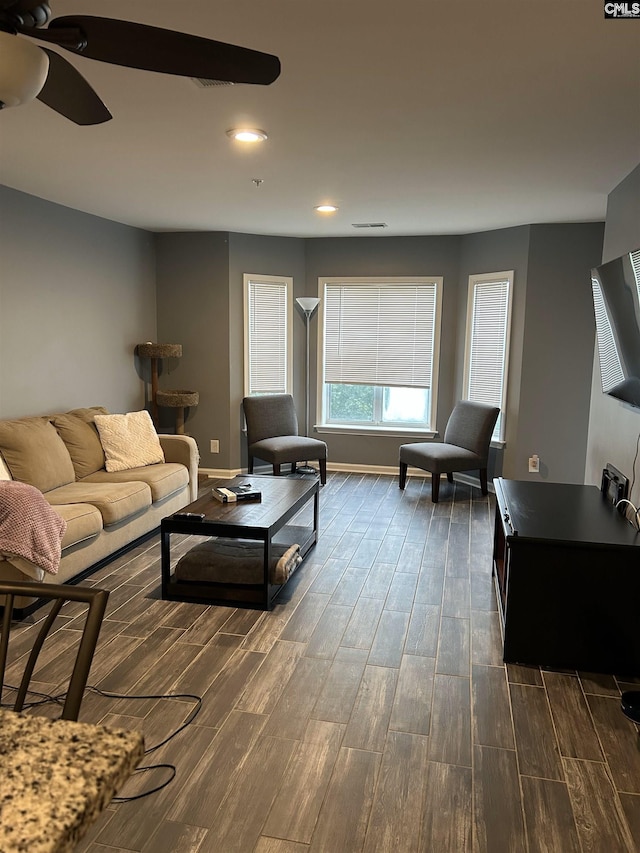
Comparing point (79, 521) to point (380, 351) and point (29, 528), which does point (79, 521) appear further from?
point (380, 351)

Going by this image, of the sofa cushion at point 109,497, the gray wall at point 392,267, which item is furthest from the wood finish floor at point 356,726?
the gray wall at point 392,267

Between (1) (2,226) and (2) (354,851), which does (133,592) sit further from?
(1) (2,226)

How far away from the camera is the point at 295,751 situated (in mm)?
2223

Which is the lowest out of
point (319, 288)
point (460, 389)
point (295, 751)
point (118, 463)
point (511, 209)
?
point (295, 751)

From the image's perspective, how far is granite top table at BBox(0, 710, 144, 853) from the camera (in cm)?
63

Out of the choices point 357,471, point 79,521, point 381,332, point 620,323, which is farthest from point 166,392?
point 620,323

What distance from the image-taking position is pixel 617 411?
12.0 ft

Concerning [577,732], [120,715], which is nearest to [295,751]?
[120,715]

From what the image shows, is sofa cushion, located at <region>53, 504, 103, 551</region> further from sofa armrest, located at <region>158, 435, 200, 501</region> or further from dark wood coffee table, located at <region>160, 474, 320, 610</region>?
sofa armrest, located at <region>158, 435, 200, 501</region>

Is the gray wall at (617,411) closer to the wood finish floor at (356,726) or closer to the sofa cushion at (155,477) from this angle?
the wood finish floor at (356,726)

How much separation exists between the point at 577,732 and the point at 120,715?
178 cm

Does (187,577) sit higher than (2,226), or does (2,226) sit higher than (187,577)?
(2,226)

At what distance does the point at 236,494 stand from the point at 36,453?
133 cm

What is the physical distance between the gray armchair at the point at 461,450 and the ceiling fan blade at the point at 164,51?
14.3 feet
